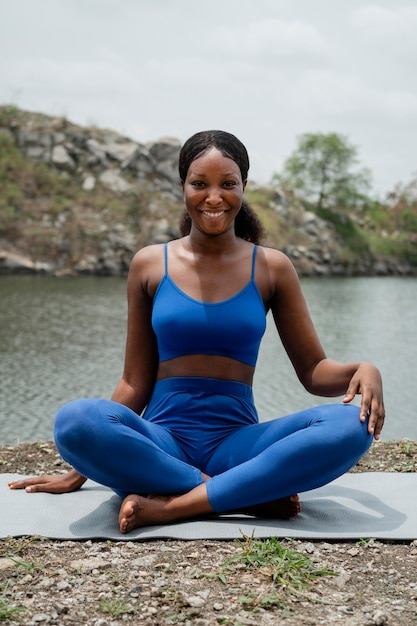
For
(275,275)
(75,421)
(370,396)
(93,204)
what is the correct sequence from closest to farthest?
(75,421) → (370,396) → (275,275) → (93,204)

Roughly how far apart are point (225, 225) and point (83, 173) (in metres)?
24.8

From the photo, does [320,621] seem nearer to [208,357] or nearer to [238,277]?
[208,357]

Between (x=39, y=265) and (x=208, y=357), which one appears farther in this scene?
(x=39, y=265)

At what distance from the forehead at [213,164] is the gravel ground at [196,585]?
1378mm

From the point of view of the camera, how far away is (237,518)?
2801 mm

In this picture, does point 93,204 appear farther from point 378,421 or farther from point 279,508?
point 378,421

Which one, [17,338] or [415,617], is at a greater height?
[415,617]

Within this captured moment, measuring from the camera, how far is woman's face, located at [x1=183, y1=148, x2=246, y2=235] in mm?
2910

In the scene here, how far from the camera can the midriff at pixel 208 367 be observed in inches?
115

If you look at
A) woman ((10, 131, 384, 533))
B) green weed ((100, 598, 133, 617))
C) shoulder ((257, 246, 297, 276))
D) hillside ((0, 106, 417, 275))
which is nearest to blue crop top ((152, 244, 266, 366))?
woman ((10, 131, 384, 533))

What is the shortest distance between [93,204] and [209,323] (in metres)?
23.4

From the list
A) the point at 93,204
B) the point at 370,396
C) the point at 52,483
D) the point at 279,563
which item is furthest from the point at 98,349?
the point at 93,204

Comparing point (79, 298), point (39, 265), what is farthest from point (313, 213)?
point (79, 298)

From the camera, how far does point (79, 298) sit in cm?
1652
